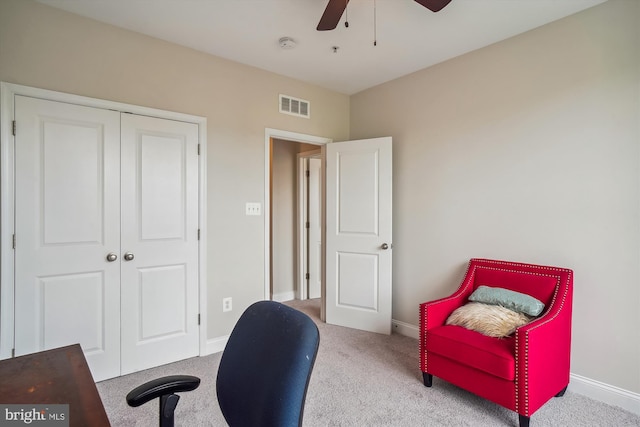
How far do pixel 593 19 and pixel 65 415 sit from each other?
11.1ft

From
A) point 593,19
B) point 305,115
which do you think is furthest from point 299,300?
point 593,19

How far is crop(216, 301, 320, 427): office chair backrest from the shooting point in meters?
0.88

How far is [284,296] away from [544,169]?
3416 mm

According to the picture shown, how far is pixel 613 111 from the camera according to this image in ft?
7.12

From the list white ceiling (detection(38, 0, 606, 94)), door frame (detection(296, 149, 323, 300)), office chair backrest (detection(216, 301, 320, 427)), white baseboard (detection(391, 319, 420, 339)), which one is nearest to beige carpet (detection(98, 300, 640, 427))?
white baseboard (detection(391, 319, 420, 339))

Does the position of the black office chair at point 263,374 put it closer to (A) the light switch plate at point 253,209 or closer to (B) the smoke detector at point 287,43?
(A) the light switch plate at point 253,209

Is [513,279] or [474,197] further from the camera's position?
[474,197]

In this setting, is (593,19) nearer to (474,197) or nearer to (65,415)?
(474,197)

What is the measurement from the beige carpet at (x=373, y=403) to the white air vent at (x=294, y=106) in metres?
2.42

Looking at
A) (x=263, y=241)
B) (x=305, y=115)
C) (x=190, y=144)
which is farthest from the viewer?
(x=305, y=115)

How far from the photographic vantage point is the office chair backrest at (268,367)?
2.88 ft

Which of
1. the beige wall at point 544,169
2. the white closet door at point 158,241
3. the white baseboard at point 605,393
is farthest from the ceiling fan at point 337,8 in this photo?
the white baseboard at point 605,393

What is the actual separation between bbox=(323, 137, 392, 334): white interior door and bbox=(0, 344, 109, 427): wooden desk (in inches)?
104

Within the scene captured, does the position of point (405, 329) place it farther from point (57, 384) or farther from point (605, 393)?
point (57, 384)
